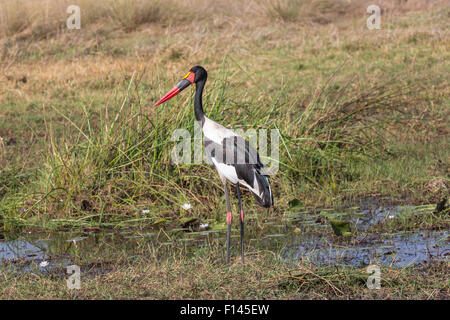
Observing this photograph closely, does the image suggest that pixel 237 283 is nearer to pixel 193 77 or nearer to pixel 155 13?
pixel 193 77

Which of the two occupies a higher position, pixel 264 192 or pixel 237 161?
pixel 237 161

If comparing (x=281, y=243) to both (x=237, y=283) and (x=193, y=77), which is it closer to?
(x=237, y=283)

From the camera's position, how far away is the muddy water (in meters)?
4.33

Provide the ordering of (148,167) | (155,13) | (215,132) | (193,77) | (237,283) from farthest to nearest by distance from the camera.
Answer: (155,13), (148,167), (193,77), (215,132), (237,283)

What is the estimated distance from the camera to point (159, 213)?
555cm

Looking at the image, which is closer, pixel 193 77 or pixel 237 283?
pixel 237 283

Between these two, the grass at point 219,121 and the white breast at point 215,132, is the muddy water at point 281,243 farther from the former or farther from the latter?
the white breast at point 215,132

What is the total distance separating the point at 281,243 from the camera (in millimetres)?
4770

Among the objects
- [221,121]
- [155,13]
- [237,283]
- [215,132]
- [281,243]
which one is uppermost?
[155,13]

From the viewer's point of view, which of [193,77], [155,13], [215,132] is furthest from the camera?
[155,13]

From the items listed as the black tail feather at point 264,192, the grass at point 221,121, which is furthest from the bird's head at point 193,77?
the black tail feather at point 264,192

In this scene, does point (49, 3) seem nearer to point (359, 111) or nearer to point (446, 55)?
point (446, 55)

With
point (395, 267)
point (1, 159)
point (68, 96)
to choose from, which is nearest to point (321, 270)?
point (395, 267)

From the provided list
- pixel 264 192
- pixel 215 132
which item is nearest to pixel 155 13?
pixel 215 132
